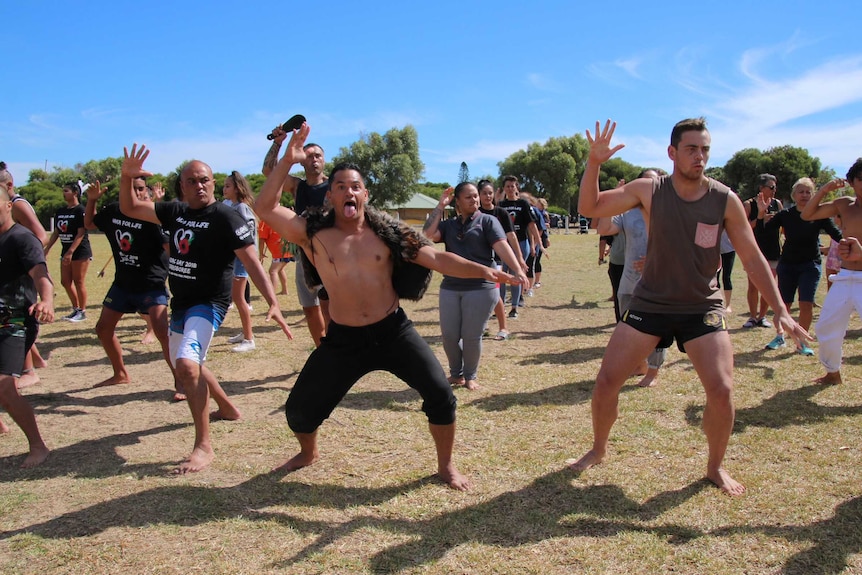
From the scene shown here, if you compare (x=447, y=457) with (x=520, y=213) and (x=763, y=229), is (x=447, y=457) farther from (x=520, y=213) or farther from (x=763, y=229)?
(x=763, y=229)

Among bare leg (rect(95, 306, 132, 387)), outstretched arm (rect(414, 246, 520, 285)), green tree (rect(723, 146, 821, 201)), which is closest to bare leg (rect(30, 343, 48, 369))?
bare leg (rect(95, 306, 132, 387))

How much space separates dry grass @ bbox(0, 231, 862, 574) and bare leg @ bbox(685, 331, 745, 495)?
0.28 m

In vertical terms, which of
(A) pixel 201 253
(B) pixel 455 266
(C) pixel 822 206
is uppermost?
(C) pixel 822 206

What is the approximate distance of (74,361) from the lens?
8.08m

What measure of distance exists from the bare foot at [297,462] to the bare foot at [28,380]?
3972 millimetres

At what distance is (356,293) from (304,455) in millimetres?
1368

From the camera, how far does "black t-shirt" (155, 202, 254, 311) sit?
4.95 meters

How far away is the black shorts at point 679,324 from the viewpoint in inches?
158

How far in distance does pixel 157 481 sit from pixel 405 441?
1855 mm

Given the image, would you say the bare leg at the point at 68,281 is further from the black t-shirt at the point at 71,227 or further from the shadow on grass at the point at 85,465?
the shadow on grass at the point at 85,465

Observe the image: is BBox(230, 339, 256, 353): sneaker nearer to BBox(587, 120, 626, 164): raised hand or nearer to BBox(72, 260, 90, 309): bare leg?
BBox(72, 260, 90, 309): bare leg

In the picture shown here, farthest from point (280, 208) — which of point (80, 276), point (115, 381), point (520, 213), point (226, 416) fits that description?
point (80, 276)

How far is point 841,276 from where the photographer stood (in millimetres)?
6008

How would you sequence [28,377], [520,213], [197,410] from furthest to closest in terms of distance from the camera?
[520,213] → [28,377] → [197,410]
